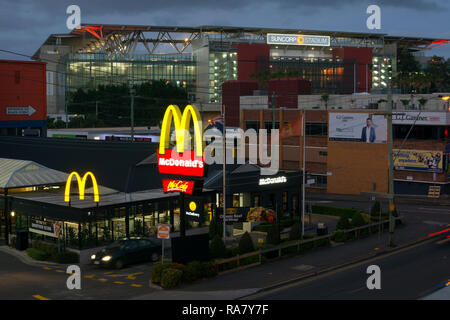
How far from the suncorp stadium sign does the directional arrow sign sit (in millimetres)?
99031

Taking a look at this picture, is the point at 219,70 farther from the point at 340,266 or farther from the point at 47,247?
the point at 340,266

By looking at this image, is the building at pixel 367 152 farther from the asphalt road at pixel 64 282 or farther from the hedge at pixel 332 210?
the asphalt road at pixel 64 282

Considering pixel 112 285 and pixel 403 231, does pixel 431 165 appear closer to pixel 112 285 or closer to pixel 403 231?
pixel 403 231

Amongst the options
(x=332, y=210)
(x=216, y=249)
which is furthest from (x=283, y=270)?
(x=332, y=210)

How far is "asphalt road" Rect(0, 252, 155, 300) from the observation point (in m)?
26.6

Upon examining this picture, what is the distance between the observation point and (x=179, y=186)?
3136 cm

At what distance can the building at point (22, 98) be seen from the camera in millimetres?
63031

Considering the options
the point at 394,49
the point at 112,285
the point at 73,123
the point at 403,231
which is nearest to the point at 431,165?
the point at 403,231

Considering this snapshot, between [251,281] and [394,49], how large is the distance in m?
161

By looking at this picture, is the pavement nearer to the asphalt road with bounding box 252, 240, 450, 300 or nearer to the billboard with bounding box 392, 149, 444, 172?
the asphalt road with bounding box 252, 240, 450, 300

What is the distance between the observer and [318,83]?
15625 centimetres

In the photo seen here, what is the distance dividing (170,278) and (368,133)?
A: 46.1 metres

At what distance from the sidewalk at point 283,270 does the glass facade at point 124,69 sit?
120m

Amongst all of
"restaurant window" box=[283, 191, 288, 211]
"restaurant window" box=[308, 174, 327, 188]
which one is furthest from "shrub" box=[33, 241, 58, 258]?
"restaurant window" box=[308, 174, 327, 188]
